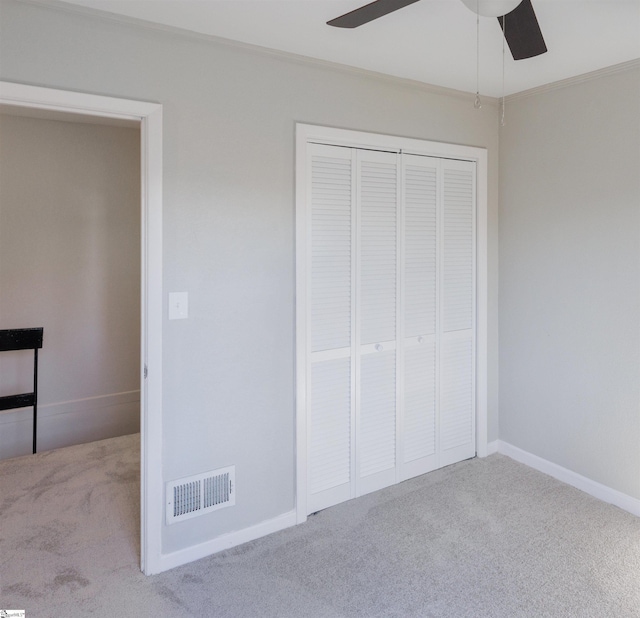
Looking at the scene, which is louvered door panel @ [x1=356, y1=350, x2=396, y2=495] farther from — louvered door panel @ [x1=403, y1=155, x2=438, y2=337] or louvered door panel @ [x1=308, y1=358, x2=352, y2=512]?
louvered door panel @ [x1=403, y1=155, x2=438, y2=337]

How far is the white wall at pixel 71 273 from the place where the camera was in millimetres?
3686

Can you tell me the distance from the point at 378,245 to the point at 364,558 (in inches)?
65.1

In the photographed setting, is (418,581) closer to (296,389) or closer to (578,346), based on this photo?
(296,389)

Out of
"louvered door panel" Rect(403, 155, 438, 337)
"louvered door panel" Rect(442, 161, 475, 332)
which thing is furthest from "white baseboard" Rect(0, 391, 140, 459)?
"louvered door panel" Rect(442, 161, 475, 332)

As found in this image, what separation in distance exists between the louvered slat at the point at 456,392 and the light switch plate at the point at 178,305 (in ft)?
5.64

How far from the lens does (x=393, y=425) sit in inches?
122

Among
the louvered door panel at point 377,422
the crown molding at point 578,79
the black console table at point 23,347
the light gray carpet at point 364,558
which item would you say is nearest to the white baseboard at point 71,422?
the black console table at point 23,347

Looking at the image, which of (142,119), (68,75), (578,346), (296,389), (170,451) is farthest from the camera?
(578,346)

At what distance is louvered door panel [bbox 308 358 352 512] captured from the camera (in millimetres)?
2781

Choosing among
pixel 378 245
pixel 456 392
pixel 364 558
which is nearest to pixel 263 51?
pixel 378 245

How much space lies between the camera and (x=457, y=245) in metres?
3.29

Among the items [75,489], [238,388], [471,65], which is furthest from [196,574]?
[471,65]

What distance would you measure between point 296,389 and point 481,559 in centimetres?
120

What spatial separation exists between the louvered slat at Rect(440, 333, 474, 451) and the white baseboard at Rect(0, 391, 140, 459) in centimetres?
253
